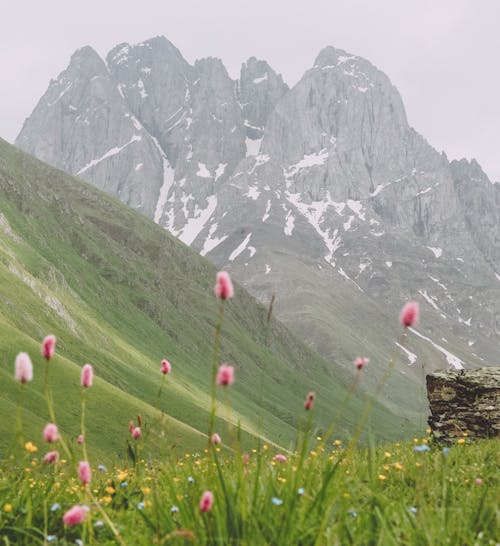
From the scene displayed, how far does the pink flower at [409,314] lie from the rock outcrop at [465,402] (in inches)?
602

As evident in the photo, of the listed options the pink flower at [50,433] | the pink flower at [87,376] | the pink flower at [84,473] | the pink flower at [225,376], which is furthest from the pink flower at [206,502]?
the pink flower at [87,376]

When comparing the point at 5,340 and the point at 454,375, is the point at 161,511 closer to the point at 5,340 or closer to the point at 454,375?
the point at 454,375

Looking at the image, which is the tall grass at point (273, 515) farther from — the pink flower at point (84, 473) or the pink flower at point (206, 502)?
the pink flower at point (84, 473)

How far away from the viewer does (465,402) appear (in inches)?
779

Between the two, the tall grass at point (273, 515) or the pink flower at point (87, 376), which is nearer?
the tall grass at point (273, 515)

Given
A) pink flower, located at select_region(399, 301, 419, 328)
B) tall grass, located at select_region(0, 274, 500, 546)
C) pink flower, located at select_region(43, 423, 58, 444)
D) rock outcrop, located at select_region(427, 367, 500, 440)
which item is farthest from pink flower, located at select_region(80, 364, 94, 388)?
rock outcrop, located at select_region(427, 367, 500, 440)

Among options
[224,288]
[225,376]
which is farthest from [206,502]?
[224,288]

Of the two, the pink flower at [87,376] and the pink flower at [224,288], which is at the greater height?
the pink flower at [224,288]

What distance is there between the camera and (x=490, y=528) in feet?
14.9

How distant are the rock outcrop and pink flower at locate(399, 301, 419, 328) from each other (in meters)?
15.3

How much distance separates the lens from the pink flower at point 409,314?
12.1 feet

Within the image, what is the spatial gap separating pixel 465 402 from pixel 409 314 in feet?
58.3

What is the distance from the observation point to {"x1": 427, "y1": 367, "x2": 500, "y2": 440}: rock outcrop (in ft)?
60.7

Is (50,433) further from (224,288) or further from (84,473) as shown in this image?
(224,288)
